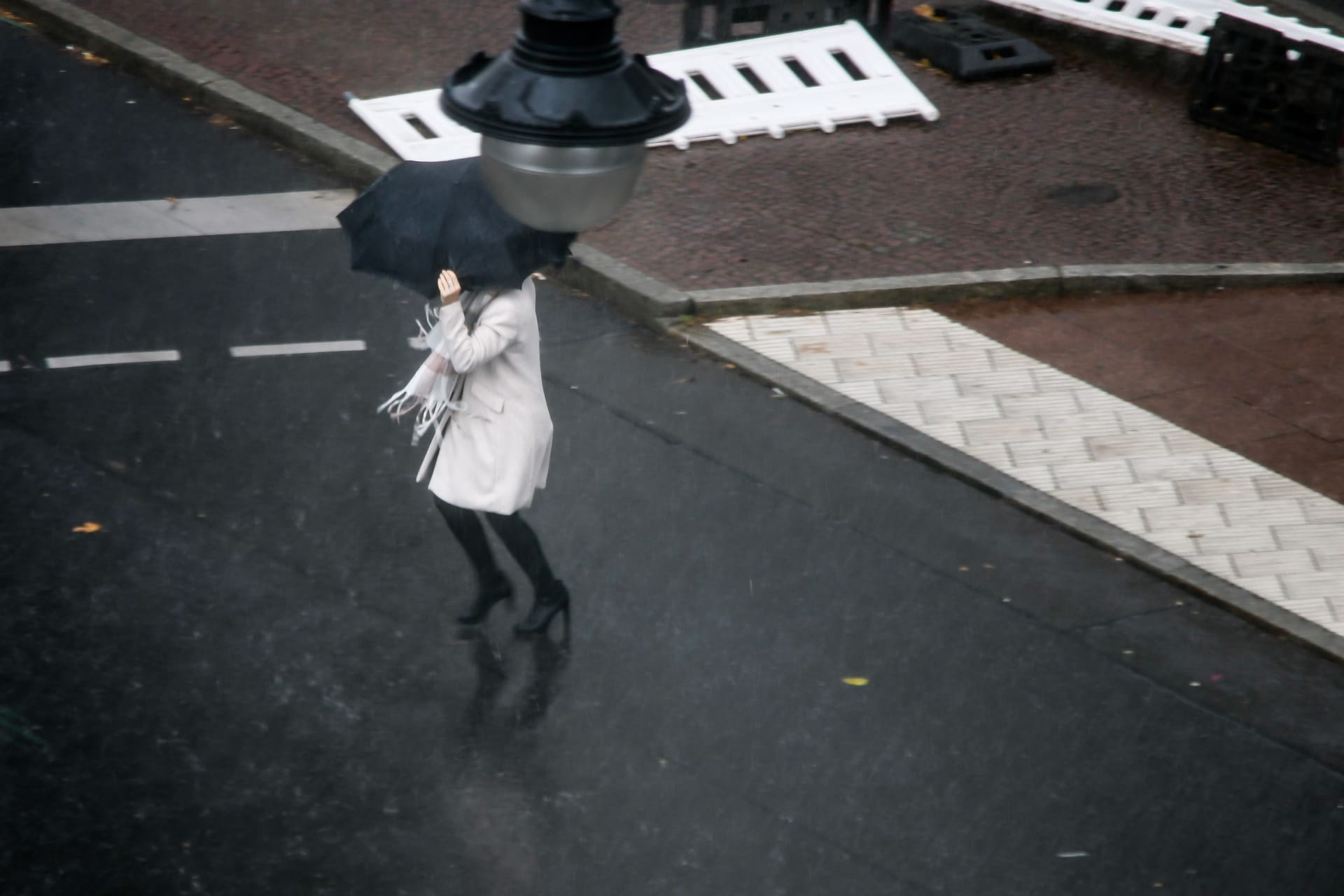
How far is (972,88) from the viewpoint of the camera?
12.7m

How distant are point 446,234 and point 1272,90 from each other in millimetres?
8337

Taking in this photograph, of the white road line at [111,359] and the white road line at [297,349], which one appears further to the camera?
the white road line at [297,349]

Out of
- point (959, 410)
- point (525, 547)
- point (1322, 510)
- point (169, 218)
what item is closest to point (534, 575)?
point (525, 547)

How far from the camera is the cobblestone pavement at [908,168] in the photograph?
9.94 m

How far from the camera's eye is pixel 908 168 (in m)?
11.1

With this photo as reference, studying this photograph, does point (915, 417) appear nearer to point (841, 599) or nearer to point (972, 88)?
point (841, 599)

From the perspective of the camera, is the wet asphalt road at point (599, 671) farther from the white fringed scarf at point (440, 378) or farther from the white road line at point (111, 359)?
the white fringed scarf at point (440, 378)

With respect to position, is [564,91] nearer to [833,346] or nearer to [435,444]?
[435,444]

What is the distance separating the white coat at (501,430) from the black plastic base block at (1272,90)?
7774 mm

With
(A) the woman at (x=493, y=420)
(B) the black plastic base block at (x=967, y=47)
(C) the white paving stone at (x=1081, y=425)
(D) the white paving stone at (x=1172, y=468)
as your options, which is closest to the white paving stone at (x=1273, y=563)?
(D) the white paving stone at (x=1172, y=468)

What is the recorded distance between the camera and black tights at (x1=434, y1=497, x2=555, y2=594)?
242 inches

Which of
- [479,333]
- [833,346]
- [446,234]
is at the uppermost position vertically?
[446,234]

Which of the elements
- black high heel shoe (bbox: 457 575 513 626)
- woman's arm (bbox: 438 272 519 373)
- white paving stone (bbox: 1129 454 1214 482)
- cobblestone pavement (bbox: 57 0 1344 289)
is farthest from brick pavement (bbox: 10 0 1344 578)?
woman's arm (bbox: 438 272 519 373)

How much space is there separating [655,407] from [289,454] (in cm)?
180
